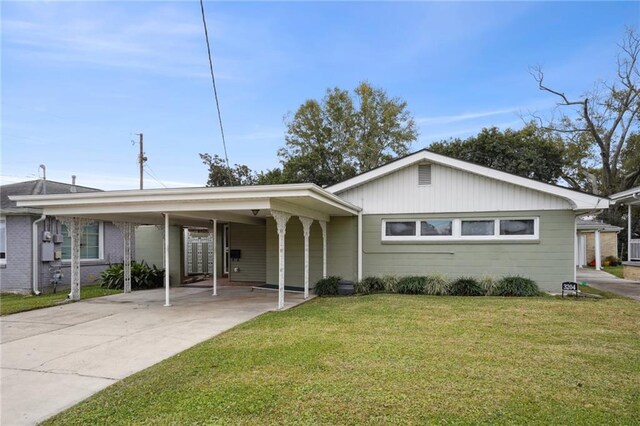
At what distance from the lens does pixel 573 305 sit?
28.1 feet

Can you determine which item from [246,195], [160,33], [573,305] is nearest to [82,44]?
[160,33]

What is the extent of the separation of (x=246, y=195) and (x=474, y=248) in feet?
21.8

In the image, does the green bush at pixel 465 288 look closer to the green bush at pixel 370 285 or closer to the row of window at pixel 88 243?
the green bush at pixel 370 285

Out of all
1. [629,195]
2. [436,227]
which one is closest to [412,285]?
[436,227]

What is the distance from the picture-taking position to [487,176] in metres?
10.7

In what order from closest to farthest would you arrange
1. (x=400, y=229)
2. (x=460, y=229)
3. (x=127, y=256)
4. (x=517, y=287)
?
(x=517, y=287) < (x=460, y=229) < (x=400, y=229) < (x=127, y=256)

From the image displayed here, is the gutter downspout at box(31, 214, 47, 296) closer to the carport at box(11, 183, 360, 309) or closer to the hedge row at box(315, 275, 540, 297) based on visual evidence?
the carport at box(11, 183, 360, 309)

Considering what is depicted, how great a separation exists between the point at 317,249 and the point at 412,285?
2905 millimetres

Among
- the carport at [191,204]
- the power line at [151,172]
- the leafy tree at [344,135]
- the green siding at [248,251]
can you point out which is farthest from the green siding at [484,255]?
A: the power line at [151,172]

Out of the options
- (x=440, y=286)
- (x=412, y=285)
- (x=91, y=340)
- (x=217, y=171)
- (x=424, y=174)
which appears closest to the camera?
(x=91, y=340)

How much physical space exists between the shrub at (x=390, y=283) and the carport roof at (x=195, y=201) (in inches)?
96.6

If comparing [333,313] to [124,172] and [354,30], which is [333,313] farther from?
[124,172]

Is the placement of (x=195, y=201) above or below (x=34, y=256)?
above

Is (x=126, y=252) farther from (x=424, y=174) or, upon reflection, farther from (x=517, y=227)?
(x=517, y=227)
